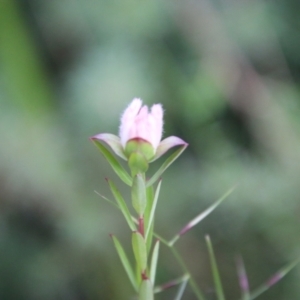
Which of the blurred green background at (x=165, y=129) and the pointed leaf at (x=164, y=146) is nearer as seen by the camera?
the pointed leaf at (x=164, y=146)

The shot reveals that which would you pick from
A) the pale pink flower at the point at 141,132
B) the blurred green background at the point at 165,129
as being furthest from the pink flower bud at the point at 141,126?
the blurred green background at the point at 165,129

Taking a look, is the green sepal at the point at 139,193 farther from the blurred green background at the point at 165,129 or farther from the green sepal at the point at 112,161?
the blurred green background at the point at 165,129

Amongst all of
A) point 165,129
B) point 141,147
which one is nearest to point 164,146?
point 141,147

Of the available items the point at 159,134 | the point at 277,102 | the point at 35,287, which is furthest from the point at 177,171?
the point at 159,134

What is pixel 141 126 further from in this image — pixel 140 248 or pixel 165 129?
pixel 165 129

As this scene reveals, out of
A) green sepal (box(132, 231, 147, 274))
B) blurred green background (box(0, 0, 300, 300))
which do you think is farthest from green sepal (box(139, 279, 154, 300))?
blurred green background (box(0, 0, 300, 300))

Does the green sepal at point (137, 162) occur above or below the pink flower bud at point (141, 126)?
below

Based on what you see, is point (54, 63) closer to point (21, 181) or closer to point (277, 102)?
point (21, 181)
